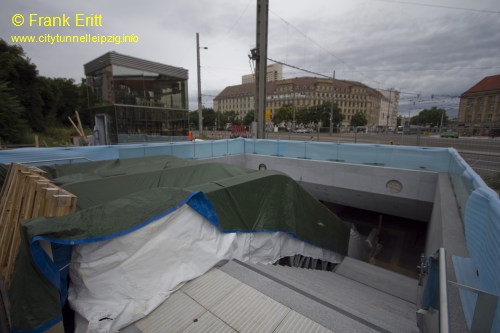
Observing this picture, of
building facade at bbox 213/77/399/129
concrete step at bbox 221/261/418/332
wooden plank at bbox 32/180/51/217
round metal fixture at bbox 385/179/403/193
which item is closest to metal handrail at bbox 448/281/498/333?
concrete step at bbox 221/261/418/332

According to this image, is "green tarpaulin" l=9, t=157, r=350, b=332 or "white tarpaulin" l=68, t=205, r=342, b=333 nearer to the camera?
"green tarpaulin" l=9, t=157, r=350, b=332

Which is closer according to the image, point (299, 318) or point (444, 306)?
point (444, 306)

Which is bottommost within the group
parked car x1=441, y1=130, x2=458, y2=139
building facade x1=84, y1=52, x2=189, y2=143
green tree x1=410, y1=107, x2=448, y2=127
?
parked car x1=441, y1=130, x2=458, y2=139

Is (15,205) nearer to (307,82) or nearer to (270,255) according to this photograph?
(270,255)

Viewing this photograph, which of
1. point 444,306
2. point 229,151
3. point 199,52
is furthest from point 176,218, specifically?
point 199,52

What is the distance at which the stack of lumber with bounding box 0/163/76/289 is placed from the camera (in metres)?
2.60

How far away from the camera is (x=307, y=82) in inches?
3100

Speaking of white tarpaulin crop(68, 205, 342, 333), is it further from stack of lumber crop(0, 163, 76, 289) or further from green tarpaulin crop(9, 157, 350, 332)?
stack of lumber crop(0, 163, 76, 289)

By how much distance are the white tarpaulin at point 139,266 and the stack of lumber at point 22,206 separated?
0.70 metres

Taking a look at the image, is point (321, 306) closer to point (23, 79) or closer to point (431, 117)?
point (23, 79)

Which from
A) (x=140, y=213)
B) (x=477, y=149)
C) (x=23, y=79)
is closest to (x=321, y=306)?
(x=140, y=213)

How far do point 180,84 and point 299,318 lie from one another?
56.1 feet

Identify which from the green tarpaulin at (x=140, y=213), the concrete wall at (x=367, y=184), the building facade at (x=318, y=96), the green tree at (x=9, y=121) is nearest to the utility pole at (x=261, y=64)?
the concrete wall at (x=367, y=184)

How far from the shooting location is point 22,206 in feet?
10.1
